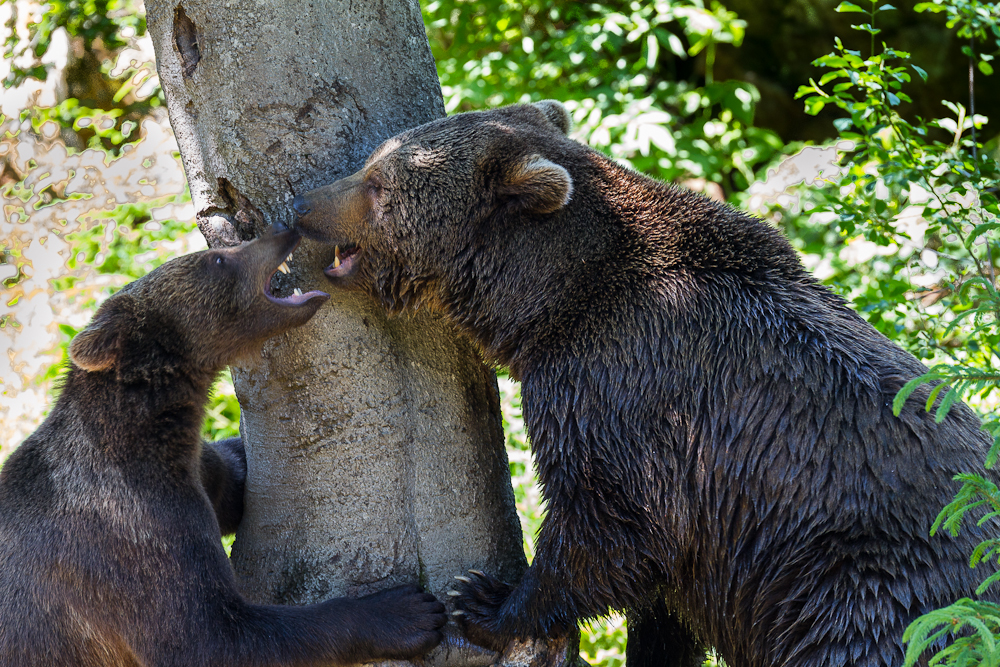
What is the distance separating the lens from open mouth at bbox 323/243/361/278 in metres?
3.73

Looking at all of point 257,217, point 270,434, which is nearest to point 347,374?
point 270,434

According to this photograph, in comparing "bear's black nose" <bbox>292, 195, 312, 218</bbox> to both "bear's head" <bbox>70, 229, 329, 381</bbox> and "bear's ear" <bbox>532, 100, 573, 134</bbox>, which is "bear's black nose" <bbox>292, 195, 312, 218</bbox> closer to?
"bear's head" <bbox>70, 229, 329, 381</bbox>

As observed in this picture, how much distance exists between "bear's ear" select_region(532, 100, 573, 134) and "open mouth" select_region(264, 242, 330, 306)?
4.88 feet

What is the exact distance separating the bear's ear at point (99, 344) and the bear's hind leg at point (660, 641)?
103 inches

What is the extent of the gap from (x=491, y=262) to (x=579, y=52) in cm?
572

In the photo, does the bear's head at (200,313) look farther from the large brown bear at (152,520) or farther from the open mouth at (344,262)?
the open mouth at (344,262)

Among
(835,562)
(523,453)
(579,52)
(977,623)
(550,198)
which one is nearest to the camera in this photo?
(977,623)

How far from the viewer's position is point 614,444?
3.48 m

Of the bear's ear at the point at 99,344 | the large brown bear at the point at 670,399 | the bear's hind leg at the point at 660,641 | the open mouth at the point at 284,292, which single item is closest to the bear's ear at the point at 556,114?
the large brown bear at the point at 670,399

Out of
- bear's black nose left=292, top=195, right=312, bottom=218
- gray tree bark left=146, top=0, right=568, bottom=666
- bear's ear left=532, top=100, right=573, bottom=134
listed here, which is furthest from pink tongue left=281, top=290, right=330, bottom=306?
bear's ear left=532, top=100, right=573, bottom=134

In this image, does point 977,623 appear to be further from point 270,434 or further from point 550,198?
point 270,434

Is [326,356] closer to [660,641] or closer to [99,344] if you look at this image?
[99,344]

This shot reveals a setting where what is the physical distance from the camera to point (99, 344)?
11.4 ft

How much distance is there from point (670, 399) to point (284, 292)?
169cm
